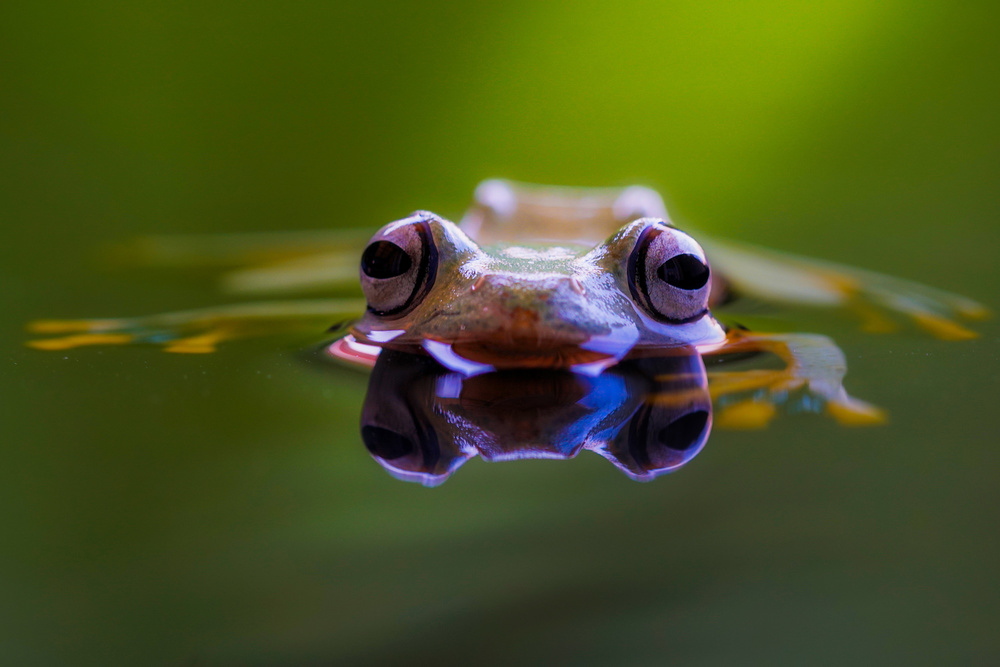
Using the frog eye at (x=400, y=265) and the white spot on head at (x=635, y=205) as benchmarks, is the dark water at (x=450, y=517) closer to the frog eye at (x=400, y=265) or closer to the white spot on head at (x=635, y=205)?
the frog eye at (x=400, y=265)

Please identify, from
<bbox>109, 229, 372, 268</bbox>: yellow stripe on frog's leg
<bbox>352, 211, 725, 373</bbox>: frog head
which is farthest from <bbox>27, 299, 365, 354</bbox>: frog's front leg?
<bbox>109, 229, 372, 268</bbox>: yellow stripe on frog's leg

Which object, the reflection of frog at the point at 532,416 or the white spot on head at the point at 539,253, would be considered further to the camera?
the white spot on head at the point at 539,253

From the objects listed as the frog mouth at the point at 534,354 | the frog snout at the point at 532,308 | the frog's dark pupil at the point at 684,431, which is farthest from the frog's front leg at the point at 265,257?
the frog's dark pupil at the point at 684,431

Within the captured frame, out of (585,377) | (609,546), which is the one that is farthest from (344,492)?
(585,377)

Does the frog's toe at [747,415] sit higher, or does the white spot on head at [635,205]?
the white spot on head at [635,205]

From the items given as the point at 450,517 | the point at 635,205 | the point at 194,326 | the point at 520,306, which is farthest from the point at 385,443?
the point at 635,205

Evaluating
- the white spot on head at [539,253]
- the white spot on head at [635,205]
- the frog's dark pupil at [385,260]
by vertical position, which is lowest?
the white spot on head at [635,205]

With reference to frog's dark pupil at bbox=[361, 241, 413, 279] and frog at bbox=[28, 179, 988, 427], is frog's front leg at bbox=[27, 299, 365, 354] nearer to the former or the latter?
frog at bbox=[28, 179, 988, 427]
